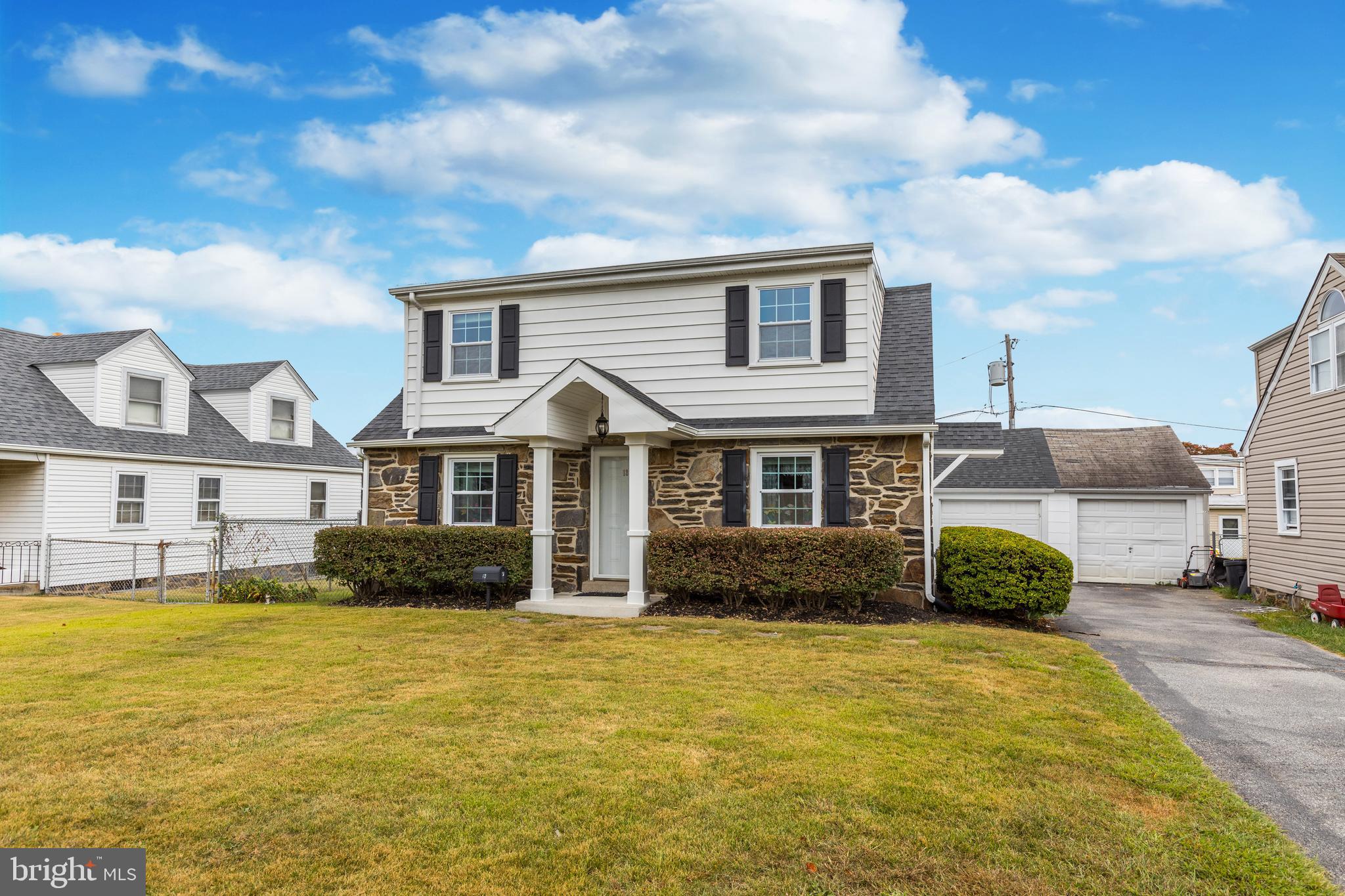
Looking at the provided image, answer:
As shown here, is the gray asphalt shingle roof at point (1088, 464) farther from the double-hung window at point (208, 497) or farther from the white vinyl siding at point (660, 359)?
the double-hung window at point (208, 497)

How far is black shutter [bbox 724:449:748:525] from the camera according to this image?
12.2m

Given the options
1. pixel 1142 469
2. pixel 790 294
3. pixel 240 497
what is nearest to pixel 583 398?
pixel 790 294

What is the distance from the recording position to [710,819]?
152 inches

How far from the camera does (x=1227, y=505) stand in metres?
23.4

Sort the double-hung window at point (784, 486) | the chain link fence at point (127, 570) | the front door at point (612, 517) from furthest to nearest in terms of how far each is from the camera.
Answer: the chain link fence at point (127, 570) → the front door at point (612, 517) → the double-hung window at point (784, 486)

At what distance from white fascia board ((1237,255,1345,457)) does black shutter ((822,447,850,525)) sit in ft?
30.6

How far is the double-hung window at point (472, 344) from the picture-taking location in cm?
1404

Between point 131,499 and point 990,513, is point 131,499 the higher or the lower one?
the higher one

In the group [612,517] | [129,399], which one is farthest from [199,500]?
[612,517]

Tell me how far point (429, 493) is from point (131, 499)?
956 centimetres

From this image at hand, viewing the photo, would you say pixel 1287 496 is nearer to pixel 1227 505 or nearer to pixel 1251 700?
pixel 1227 505

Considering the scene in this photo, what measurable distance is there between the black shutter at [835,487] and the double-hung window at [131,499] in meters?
16.4

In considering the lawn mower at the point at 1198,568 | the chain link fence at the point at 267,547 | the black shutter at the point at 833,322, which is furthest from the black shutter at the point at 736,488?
the lawn mower at the point at 1198,568

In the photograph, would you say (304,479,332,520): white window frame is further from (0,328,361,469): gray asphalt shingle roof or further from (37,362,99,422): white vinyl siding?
(37,362,99,422): white vinyl siding
